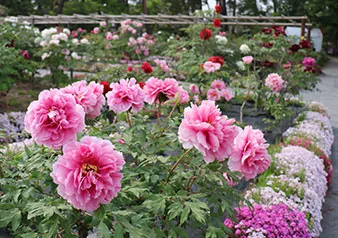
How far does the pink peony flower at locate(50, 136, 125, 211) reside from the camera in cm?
125

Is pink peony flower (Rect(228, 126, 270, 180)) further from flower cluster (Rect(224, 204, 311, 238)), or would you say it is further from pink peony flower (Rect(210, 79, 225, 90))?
pink peony flower (Rect(210, 79, 225, 90))

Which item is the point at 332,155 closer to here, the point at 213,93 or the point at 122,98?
the point at 213,93

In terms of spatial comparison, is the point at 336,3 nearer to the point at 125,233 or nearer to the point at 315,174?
the point at 315,174

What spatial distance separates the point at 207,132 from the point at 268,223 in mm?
1368

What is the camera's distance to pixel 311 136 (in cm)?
520

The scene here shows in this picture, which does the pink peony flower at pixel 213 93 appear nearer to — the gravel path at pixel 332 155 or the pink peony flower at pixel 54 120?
the gravel path at pixel 332 155

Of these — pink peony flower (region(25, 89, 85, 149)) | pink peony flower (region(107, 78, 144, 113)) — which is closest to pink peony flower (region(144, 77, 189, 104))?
pink peony flower (region(107, 78, 144, 113))

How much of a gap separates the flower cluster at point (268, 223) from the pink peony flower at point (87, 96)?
3.70 feet

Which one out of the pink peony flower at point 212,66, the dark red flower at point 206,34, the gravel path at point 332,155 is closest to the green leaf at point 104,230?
the gravel path at point 332,155

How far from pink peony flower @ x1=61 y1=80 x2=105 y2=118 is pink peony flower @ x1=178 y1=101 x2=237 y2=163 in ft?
1.45

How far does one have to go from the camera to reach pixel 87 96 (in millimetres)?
1753

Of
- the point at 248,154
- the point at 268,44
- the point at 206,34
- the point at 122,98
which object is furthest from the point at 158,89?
the point at 268,44

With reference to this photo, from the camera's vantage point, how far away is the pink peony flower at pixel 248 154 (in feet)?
5.31

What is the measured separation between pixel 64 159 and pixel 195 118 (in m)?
0.45
